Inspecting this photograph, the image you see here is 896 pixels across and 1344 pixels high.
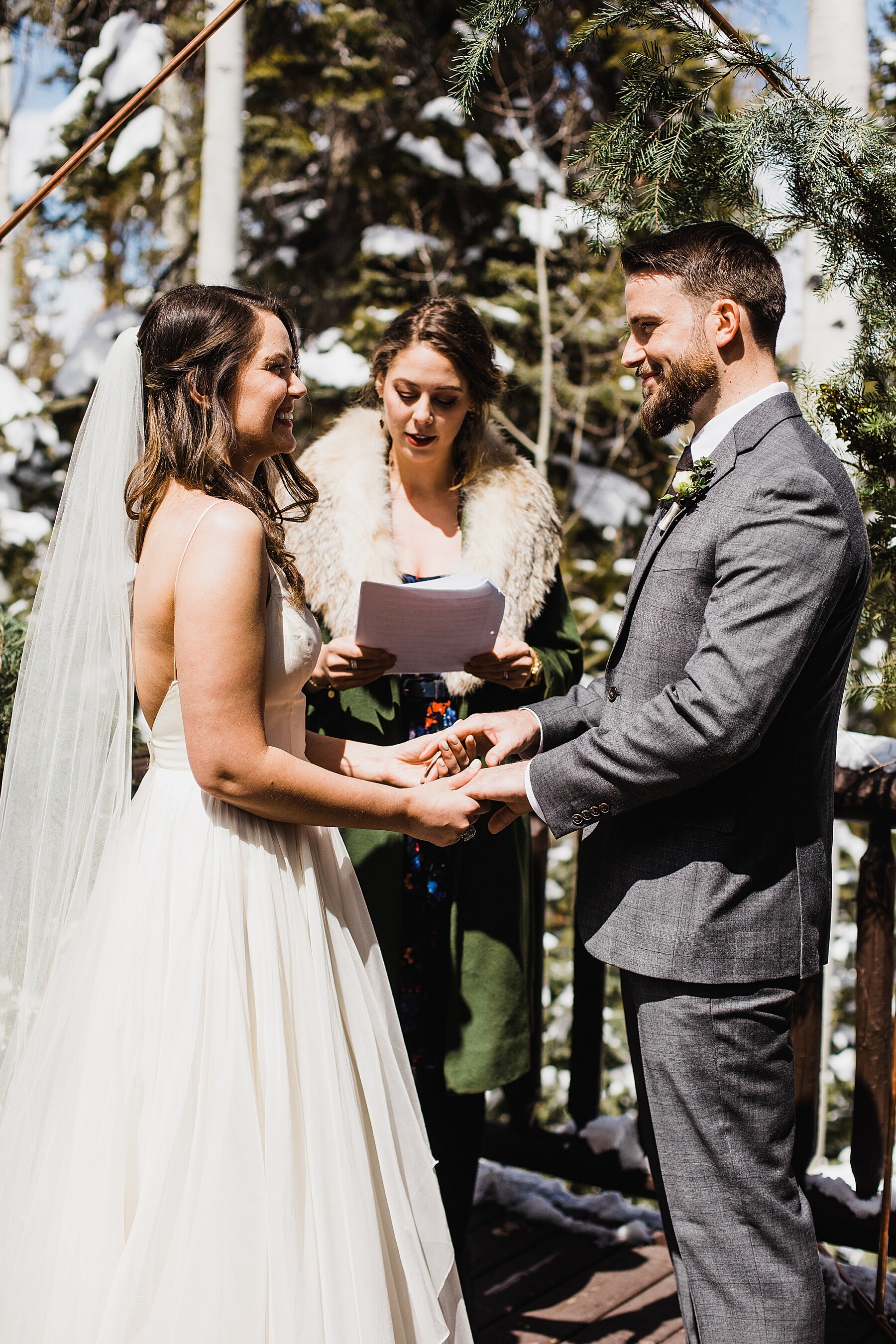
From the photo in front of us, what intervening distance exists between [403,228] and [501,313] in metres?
0.96

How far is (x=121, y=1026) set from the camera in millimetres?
1699

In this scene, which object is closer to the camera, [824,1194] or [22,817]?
[22,817]

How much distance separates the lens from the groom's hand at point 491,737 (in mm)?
2107

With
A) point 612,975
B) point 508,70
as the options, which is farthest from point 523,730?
point 508,70

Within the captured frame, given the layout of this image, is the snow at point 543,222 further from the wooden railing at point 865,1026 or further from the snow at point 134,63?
the wooden railing at point 865,1026

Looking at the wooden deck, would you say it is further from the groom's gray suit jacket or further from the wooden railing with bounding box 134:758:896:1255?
the groom's gray suit jacket

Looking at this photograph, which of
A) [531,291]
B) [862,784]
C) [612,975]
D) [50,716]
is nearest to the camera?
[50,716]

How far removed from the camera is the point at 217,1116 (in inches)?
63.7

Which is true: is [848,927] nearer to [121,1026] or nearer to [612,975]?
[612,975]

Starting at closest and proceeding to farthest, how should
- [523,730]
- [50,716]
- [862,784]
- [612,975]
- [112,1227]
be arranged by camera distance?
[112,1227] < [50,716] < [523,730] < [862,784] < [612,975]

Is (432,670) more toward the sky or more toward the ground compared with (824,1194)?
more toward the sky

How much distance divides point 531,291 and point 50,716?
5848 mm

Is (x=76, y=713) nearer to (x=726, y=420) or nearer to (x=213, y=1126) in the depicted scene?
(x=213, y=1126)

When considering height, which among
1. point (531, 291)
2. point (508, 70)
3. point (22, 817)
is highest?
point (508, 70)
